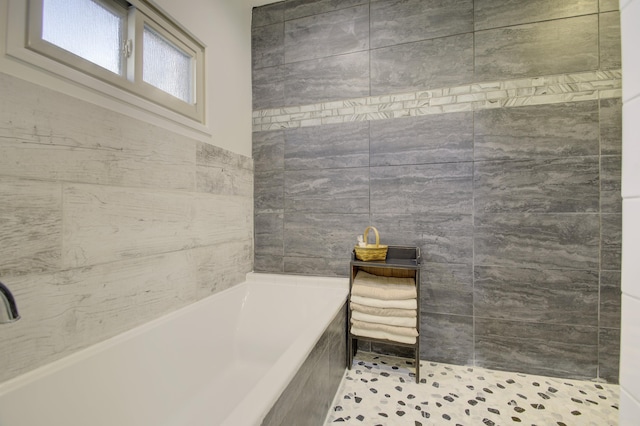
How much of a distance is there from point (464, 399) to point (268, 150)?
2.04m

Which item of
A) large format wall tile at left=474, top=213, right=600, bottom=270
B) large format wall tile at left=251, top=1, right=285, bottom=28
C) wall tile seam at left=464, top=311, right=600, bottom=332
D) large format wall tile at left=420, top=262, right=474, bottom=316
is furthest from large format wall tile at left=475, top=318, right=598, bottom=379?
large format wall tile at left=251, top=1, right=285, bottom=28

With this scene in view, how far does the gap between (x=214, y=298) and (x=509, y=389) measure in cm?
181

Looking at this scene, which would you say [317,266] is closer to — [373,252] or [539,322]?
[373,252]

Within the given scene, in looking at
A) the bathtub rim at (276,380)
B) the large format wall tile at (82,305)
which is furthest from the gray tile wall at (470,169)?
the large format wall tile at (82,305)

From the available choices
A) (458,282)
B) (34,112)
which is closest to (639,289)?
(458,282)

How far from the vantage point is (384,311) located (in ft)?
5.55

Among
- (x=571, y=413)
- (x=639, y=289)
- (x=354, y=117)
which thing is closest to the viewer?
(x=639, y=289)

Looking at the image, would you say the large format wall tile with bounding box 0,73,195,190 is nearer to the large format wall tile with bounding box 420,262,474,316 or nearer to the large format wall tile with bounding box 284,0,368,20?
the large format wall tile with bounding box 284,0,368,20

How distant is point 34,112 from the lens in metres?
0.97

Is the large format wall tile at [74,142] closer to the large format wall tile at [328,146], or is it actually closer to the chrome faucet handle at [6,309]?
the chrome faucet handle at [6,309]

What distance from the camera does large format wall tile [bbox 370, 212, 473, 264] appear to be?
72.3 inches

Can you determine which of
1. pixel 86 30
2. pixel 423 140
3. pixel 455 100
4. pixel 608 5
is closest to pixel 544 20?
pixel 608 5

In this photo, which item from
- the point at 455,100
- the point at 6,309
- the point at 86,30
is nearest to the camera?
the point at 6,309

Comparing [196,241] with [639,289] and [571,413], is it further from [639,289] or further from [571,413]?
[571,413]
